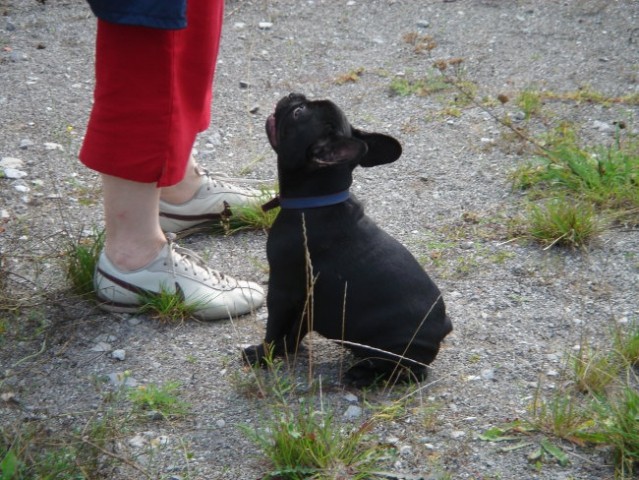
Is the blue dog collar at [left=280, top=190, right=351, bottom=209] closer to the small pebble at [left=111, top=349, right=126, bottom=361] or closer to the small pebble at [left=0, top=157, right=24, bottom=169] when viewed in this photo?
the small pebble at [left=111, top=349, right=126, bottom=361]

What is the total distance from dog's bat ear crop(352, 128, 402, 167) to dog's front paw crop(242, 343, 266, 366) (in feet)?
2.36

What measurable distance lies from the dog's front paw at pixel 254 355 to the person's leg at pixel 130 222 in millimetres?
547

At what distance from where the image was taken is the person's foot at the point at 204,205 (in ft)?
12.8

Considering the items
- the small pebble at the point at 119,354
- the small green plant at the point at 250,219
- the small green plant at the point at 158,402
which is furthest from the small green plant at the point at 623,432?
the small green plant at the point at 250,219

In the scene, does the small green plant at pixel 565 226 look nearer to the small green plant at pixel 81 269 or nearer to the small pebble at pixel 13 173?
the small green plant at pixel 81 269

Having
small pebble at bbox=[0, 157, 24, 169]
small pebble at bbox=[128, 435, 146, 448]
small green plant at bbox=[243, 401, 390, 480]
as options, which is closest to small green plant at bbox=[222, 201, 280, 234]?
small pebble at bbox=[0, 157, 24, 169]

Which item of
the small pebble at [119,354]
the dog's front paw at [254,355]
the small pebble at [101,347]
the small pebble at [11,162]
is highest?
the dog's front paw at [254,355]

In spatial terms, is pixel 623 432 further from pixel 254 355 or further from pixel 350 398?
pixel 254 355

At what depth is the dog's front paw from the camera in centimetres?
304

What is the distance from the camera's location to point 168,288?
10.9ft

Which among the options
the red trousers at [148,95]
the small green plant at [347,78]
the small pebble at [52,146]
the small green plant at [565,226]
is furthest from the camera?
the small green plant at [347,78]

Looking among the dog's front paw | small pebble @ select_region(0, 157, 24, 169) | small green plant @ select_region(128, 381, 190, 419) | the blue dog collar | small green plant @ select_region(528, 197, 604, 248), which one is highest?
the blue dog collar

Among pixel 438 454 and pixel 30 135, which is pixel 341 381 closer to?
pixel 438 454

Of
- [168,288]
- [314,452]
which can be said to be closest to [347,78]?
[168,288]
